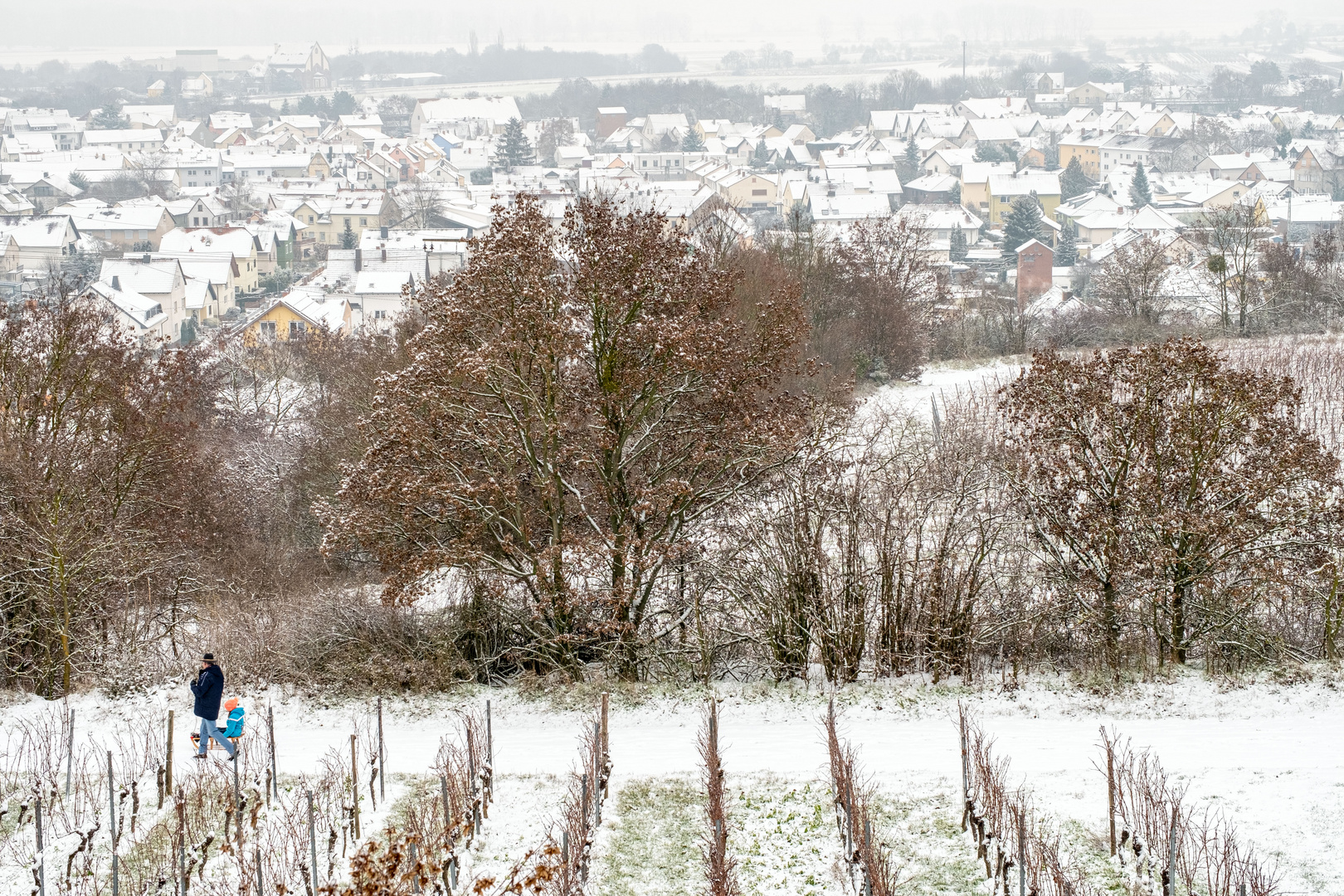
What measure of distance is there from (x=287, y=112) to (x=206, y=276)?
12822 cm

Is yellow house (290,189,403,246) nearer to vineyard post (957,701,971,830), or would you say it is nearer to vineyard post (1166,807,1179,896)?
vineyard post (957,701,971,830)

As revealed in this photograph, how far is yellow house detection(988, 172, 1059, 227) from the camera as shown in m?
102

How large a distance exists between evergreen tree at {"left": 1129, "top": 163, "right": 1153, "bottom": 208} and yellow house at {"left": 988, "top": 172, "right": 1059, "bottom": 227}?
19.0 ft

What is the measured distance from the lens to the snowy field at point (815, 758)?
9508 millimetres

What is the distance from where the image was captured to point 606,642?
579 inches

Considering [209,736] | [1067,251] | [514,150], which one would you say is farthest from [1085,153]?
A: [209,736]

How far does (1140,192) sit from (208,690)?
99.2m

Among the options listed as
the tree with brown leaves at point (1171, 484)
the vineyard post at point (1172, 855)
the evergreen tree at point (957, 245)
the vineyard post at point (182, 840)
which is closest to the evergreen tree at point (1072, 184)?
the evergreen tree at point (957, 245)

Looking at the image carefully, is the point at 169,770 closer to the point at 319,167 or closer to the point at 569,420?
the point at 569,420

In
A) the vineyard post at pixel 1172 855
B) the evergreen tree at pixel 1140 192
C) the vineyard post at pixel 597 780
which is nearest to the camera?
the vineyard post at pixel 1172 855

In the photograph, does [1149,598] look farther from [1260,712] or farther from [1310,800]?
[1310,800]

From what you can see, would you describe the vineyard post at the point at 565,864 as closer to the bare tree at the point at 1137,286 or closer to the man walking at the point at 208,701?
the man walking at the point at 208,701

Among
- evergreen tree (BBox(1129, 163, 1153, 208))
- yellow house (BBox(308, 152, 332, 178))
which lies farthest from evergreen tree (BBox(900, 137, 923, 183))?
yellow house (BBox(308, 152, 332, 178))

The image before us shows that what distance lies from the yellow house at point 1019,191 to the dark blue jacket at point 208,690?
309ft
